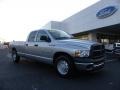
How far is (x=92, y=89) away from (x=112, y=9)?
21256mm

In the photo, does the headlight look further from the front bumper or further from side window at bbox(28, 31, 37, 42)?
side window at bbox(28, 31, 37, 42)

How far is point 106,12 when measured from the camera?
26.2 metres

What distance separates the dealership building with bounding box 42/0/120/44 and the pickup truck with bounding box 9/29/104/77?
17814 millimetres

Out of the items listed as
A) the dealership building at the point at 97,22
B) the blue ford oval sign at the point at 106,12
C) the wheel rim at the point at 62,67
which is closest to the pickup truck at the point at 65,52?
the wheel rim at the point at 62,67

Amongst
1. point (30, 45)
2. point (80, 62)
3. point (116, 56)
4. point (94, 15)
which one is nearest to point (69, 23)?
point (94, 15)

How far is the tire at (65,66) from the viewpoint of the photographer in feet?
22.7

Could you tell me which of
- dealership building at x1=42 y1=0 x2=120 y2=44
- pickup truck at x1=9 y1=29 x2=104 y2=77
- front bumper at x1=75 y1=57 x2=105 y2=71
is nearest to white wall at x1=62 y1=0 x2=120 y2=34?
dealership building at x1=42 y1=0 x2=120 y2=44

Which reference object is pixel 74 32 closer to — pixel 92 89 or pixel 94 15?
pixel 94 15

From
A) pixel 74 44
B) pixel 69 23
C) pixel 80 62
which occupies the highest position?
pixel 69 23

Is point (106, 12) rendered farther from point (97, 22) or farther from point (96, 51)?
point (96, 51)

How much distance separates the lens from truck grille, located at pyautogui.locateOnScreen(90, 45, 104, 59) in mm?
6784

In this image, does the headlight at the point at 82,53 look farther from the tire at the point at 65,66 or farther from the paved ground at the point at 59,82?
the paved ground at the point at 59,82

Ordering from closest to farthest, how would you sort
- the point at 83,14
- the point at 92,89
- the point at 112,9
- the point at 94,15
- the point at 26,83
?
the point at 92,89 < the point at 26,83 < the point at 112,9 < the point at 94,15 < the point at 83,14

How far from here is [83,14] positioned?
1262 inches
